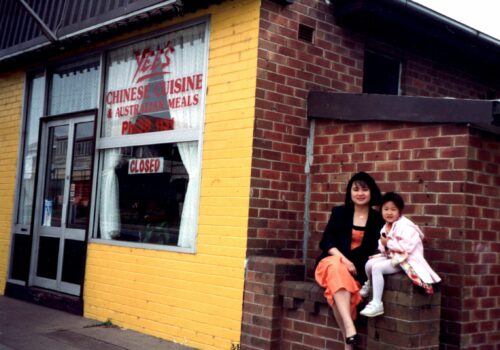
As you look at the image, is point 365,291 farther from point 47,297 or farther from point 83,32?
point 47,297

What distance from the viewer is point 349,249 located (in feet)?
16.5

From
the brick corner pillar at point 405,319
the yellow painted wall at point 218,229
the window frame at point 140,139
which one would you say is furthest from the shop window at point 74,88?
the brick corner pillar at point 405,319

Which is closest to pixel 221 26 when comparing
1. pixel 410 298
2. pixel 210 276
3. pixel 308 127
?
pixel 308 127

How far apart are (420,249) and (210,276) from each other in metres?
2.43

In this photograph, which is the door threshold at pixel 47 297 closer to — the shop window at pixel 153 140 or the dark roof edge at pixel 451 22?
the shop window at pixel 153 140

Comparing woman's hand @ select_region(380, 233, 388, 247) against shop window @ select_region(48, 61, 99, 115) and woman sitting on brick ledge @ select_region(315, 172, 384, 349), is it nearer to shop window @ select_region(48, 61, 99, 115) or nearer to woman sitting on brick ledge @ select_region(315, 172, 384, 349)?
woman sitting on brick ledge @ select_region(315, 172, 384, 349)

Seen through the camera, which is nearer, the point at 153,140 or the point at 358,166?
the point at 358,166

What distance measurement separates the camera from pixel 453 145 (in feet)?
16.7

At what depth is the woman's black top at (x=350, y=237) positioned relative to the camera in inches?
197

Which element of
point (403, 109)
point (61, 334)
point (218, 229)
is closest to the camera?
point (403, 109)

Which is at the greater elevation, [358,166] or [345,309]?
[358,166]

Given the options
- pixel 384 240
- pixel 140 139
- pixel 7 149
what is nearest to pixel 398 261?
pixel 384 240

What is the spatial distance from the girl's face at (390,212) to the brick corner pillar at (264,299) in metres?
1.26

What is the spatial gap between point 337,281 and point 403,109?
174cm
